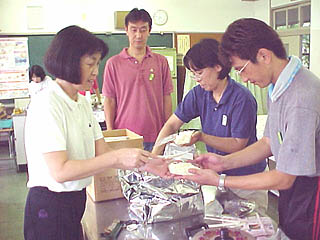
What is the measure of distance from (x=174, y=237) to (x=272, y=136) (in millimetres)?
527

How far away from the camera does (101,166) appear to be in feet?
4.17

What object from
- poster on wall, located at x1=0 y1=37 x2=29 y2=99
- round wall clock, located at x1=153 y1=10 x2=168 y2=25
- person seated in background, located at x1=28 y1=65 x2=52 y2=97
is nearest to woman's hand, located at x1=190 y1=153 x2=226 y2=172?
person seated in background, located at x1=28 y1=65 x2=52 y2=97

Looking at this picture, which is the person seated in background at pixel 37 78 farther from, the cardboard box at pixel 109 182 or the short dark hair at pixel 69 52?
the short dark hair at pixel 69 52

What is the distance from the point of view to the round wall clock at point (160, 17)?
682cm

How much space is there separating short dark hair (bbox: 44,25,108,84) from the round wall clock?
5.74 metres

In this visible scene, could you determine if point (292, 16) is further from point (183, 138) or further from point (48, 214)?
point (48, 214)

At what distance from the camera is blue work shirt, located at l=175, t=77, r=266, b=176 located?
181 centimetres

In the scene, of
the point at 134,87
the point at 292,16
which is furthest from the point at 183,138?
the point at 292,16

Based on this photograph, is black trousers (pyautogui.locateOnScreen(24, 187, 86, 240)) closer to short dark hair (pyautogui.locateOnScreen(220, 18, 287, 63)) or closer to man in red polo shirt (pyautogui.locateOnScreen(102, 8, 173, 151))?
short dark hair (pyautogui.locateOnScreen(220, 18, 287, 63))

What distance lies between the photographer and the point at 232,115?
6.00 feet

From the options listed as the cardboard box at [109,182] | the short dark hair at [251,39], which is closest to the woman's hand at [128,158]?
the cardboard box at [109,182]

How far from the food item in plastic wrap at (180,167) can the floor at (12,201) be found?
125cm

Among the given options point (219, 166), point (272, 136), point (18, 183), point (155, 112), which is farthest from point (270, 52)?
point (18, 183)

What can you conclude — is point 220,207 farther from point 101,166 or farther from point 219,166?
point 101,166
